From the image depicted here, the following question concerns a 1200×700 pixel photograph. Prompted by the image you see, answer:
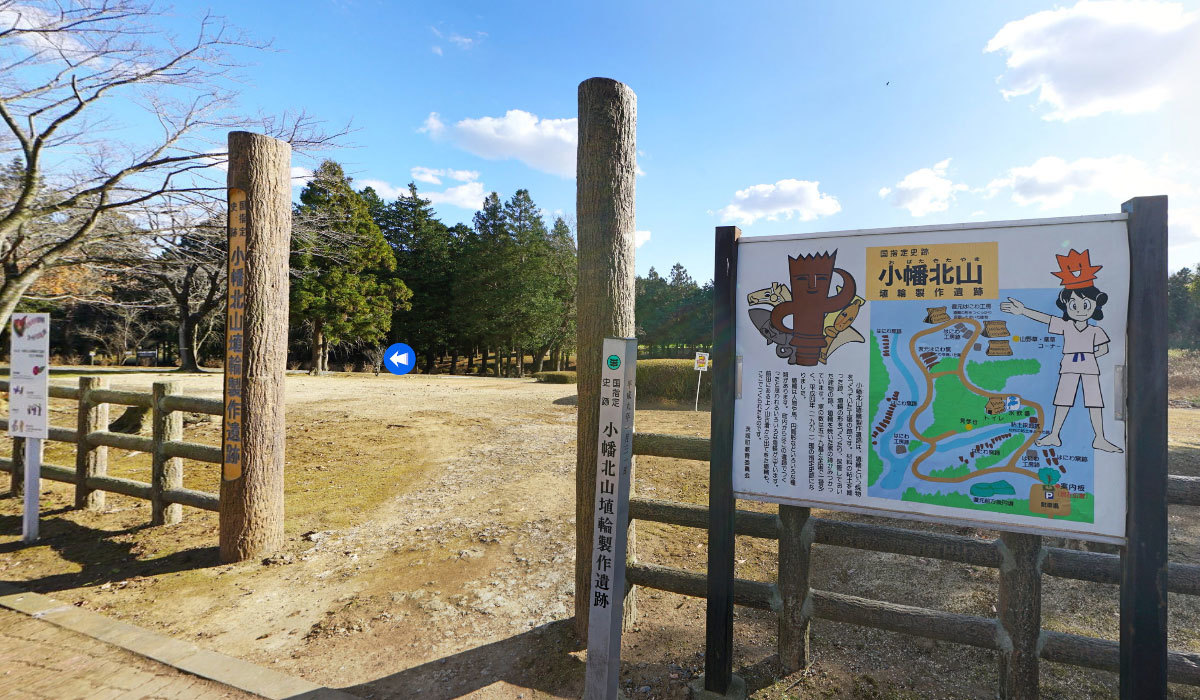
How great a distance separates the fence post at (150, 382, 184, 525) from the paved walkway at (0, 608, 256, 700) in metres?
1.82

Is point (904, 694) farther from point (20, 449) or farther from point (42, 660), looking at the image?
point (20, 449)

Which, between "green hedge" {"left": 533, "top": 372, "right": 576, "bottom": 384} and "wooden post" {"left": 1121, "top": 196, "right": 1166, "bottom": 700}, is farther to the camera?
"green hedge" {"left": 533, "top": 372, "right": 576, "bottom": 384}

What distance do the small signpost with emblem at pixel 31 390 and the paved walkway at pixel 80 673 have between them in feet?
6.75

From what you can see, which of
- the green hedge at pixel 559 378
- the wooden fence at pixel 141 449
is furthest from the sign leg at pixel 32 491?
the green hedge at pixel 559 378

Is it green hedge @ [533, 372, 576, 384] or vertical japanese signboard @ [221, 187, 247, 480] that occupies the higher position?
vertical japanese signboard @ [221, 187, 247, 480]

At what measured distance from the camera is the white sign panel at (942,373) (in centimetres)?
215

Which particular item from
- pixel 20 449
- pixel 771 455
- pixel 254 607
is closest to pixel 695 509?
pixel 771 455

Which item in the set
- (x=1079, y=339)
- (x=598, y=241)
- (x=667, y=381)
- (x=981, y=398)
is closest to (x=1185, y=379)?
(x=667, y=381)

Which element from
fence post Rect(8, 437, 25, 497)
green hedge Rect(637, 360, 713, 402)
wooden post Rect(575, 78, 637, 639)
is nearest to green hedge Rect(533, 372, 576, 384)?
green hedge Rect(637, 360, 713, 402)

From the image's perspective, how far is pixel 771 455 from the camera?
2625 mm

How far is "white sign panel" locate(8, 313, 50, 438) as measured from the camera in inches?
194

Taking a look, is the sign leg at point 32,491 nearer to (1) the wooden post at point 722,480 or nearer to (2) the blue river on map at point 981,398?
(1) the wooden post at point 722,480

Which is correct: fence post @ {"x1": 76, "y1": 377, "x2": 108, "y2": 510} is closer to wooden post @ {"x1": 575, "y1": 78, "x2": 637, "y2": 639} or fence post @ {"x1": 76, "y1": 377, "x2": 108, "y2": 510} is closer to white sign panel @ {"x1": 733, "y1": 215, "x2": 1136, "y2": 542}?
wooden post @ {"x1": 575, "y1": 78, "x2": 637, "y2": 639}

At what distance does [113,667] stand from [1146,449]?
517 cm
